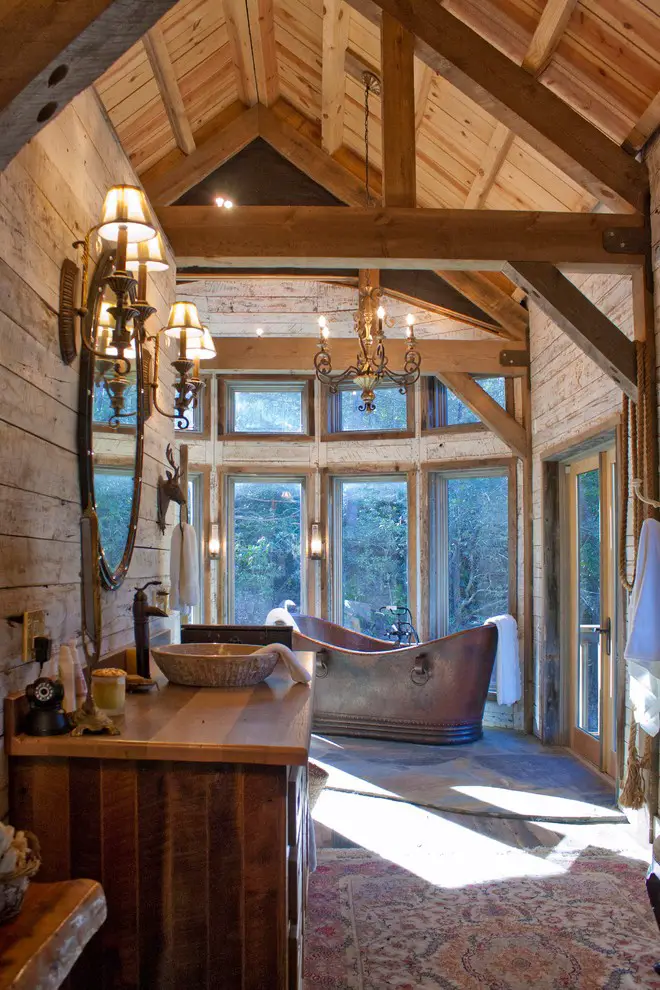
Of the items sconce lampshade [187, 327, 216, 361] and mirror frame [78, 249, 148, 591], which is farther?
sconce lampshade [187, 327, 216, 361]

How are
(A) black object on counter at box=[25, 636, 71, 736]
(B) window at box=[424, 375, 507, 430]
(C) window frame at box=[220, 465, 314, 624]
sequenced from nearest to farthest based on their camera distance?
1. (A) black object on counter at box=[25, 636, 71, 736]
2. (B) window at box=[424, 375, 507, 430]
3. (C) window frame at box=[220, 465, 314, 624]

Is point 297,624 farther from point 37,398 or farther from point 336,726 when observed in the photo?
point 37,398

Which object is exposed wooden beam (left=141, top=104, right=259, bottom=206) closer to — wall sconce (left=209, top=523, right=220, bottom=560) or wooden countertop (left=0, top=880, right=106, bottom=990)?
wall sconce (left=209, top=523, right=220, bottom=560)

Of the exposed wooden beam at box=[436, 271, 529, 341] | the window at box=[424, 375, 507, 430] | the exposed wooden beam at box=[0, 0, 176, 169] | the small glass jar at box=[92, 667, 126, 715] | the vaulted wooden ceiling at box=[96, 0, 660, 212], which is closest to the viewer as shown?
the exposed wooden beam at box=[0, 0, 176, 169]

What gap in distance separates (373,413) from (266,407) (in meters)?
1.02

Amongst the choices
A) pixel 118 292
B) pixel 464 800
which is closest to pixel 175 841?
pixel 118 292

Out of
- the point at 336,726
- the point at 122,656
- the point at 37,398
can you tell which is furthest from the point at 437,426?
the point at 37,398

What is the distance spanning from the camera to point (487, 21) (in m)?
3.67

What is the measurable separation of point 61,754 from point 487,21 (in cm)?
357

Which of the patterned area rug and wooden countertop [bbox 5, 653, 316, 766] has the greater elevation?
wooden countertop [bbox 5, 653, 316, 766]

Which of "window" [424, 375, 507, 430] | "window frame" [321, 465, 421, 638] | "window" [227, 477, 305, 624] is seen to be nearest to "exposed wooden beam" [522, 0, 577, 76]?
"window" [424, 375, 507, 430]

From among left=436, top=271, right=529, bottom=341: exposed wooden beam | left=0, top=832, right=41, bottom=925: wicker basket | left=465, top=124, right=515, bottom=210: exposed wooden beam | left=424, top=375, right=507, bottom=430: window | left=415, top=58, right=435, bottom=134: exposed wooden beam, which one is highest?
left=415, top=58, right=435, bottom=134: exposed wooden beam

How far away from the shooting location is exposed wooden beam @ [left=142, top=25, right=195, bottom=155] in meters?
3.74

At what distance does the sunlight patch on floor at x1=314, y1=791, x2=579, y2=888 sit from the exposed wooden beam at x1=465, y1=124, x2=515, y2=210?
335 centimetres
